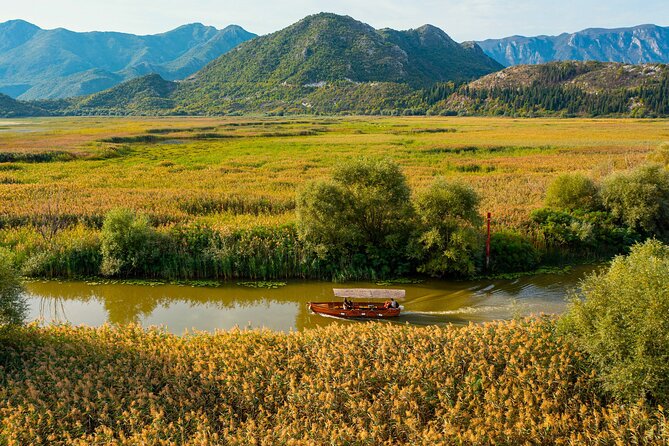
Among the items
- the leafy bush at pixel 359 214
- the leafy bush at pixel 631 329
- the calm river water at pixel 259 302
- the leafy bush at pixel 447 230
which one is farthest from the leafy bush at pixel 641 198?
the leafy bush at pixel 631 329

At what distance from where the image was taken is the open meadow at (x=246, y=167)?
38.1 meters

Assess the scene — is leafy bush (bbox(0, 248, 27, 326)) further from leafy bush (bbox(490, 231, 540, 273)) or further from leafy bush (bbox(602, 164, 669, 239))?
leafy bush (bbox(602, 164, 669, 239))

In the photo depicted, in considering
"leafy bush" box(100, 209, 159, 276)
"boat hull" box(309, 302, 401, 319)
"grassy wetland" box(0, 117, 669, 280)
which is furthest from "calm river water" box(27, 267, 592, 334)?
"grassy wetland" box(0, 117, 669, 280)

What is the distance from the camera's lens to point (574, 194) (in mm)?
36969

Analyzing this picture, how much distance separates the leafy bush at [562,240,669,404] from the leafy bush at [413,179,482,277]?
1295cm

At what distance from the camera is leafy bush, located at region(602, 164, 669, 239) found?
35.2 meters

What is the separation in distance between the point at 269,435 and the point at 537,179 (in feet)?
147

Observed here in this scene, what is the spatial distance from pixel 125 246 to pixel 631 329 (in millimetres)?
26729

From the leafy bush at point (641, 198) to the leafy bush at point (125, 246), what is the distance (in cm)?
3324

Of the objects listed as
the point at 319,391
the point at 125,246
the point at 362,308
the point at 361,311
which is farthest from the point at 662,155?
the point at 125,246

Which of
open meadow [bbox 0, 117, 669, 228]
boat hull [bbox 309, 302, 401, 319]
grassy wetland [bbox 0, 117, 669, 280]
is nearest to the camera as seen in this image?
boat hull [bbox 309, 302, 401, 319]

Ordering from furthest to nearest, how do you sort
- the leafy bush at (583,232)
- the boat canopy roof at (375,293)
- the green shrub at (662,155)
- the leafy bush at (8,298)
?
the green shrub at (662,155)
the leafy bush at (583,232)
the boat canopy roof at (375,293)
the leafy bush at (8,298)

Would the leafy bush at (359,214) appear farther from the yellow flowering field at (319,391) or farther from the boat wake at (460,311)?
the yellow flowering field at (319,391)

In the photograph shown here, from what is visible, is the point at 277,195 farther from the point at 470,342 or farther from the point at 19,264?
the point at 470,342
